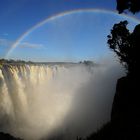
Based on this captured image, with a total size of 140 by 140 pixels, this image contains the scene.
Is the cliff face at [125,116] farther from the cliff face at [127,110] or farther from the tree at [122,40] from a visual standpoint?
the tree at [122,40]

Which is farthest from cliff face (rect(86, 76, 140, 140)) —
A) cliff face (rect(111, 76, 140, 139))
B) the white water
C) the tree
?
the white water

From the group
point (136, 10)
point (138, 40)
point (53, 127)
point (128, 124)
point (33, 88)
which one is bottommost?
point (53, 127)

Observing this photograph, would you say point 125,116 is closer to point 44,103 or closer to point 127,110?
point 127,110

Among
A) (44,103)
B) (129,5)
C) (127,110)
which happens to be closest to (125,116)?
(127,110)

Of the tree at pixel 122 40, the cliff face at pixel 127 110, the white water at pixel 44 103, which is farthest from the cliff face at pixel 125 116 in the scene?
the white water at pixel 44 103

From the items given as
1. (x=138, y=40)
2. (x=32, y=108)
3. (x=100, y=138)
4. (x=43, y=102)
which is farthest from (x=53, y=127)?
(x=100, y=138)

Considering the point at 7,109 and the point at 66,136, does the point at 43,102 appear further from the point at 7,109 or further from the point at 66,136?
the point at 66,136
